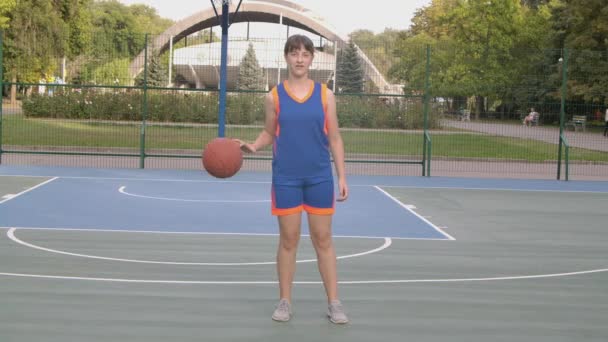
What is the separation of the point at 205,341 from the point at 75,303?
4.49ft

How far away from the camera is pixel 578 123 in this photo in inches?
789

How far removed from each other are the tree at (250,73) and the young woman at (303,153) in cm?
1261

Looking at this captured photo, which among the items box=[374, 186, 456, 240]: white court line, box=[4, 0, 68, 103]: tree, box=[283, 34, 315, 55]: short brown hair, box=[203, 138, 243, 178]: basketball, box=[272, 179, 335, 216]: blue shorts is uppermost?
box=[4, 0, 68, 103]: tree

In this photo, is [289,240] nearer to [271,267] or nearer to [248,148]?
[248,148]

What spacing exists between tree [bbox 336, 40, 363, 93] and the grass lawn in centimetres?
141

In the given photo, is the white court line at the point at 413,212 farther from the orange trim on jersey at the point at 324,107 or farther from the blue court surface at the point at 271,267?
the orange trim on jersey at the point at 324,107

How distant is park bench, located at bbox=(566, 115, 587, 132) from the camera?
19484 mm

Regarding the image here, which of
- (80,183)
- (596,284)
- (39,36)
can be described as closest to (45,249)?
(596,284)

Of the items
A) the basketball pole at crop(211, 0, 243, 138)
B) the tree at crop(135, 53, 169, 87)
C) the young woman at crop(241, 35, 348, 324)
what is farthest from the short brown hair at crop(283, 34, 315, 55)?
the tree at crop(135, 53, 169, 87)

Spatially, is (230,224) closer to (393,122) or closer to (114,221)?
(114,221)

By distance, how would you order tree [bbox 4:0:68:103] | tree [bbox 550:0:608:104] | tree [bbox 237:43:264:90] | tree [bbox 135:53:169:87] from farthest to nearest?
tree [bbox 4:0:68:103] < tree [bbox 550:0:608:104] < tree [bbox 237:43:264:90] < tree [bbox 135:53:169:87]

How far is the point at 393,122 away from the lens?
1925 centimetres

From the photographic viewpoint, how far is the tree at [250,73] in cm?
1825

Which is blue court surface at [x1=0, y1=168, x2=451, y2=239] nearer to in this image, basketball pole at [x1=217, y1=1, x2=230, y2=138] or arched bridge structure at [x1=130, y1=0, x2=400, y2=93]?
basketball pole at [x1=217, y1=1, x2=230, y2=138]
